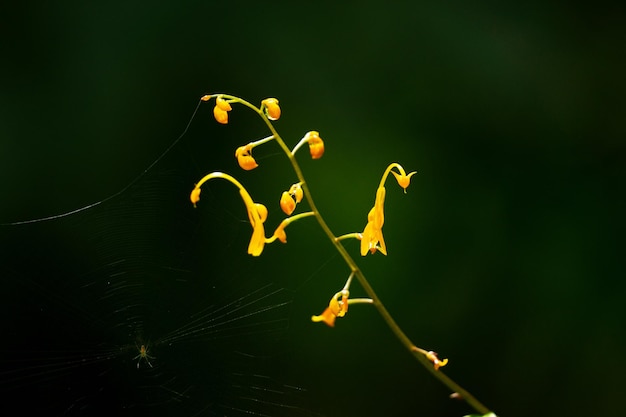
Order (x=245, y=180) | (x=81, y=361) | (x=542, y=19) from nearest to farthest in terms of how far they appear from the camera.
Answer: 1. (x=81, y=361)
2. (x=245, y=180)
3. (x=542, y=19)

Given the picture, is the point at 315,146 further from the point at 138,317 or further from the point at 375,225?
the point at 138,317

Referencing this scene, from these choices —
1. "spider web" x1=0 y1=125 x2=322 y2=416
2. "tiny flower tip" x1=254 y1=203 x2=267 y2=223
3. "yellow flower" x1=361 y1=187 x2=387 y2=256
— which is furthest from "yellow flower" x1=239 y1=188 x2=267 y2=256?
"spider web" x1=0 y1=125 x2=322 y2=416

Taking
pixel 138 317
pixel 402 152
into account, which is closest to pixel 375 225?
pixel 138 317

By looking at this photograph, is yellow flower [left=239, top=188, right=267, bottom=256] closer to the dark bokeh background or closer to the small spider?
the small spider

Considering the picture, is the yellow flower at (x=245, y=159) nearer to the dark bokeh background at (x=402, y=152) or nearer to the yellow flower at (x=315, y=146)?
the yellow flower at (x=315, y=146)

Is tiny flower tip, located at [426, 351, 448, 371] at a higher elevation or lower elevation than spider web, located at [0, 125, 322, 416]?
lower

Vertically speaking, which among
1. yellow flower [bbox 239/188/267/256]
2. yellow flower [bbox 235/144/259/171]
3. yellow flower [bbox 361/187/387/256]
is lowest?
yellow flower [bbox 361/187/387/256]

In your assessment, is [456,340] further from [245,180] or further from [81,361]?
[81,361]

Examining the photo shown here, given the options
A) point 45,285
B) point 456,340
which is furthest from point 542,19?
point 45,285
